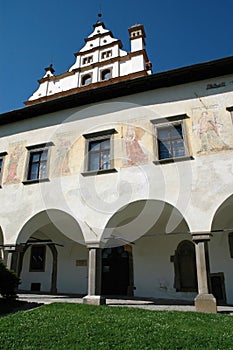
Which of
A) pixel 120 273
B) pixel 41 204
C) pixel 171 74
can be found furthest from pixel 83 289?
pixel 171 74

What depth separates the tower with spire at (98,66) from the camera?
840 inches

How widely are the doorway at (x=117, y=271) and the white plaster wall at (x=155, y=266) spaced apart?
349mm

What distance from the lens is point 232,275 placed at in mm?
10023

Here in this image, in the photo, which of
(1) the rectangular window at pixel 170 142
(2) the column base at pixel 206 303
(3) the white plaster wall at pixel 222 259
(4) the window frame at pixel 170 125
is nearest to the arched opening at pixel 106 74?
(4) the window frame at pixel 170 125

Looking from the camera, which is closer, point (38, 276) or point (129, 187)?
point (129, 187)

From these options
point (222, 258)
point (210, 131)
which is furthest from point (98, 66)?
point (222, 258)

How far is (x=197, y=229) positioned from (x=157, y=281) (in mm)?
3682

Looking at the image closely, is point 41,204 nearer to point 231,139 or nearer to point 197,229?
point 197,229

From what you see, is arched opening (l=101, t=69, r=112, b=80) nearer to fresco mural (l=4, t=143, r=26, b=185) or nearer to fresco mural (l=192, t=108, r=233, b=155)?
fresco mural (l=4, t=143, r=26, b=185)

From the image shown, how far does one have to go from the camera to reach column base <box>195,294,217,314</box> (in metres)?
7.77

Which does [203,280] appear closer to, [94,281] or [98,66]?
[94,281]

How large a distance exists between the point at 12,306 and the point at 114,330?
3947mm

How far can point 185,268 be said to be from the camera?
1095cm

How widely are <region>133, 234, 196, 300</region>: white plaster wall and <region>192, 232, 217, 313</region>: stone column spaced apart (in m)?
2.69
